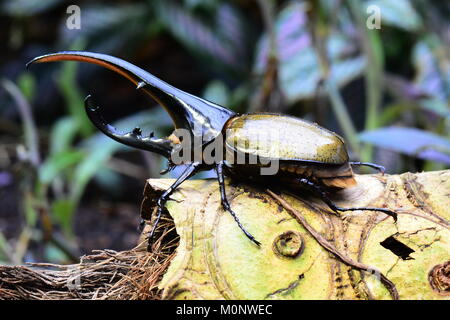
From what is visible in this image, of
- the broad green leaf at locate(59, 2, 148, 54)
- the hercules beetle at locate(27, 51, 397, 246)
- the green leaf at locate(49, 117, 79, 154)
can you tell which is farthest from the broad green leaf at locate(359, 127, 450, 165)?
the broad green leaf at locate(59, 2, 148, 54)

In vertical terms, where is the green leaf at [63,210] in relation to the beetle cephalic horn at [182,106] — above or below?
below

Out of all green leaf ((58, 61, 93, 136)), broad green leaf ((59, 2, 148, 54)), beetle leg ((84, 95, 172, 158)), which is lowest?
beetle leg ((84, 95, 172, 158))

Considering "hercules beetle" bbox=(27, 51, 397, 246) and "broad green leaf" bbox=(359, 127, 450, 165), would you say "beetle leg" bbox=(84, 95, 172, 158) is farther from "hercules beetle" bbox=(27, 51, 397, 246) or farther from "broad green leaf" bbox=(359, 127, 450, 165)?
"broad green leaf" bbox=(359, 127, 450, 165)

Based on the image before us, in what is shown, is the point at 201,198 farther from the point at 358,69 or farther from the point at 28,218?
the point at 358,69

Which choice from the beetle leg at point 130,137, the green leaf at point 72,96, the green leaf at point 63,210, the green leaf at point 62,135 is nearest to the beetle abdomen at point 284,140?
the beetle leg at point 130,137

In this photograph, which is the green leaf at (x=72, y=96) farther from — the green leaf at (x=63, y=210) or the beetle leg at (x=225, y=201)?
the beetle leg at (x=225, y=201)

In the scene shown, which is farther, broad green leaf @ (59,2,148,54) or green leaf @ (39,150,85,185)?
broad green leaf @ (59,2,148,54)

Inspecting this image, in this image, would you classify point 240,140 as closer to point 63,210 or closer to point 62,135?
point 63,210
